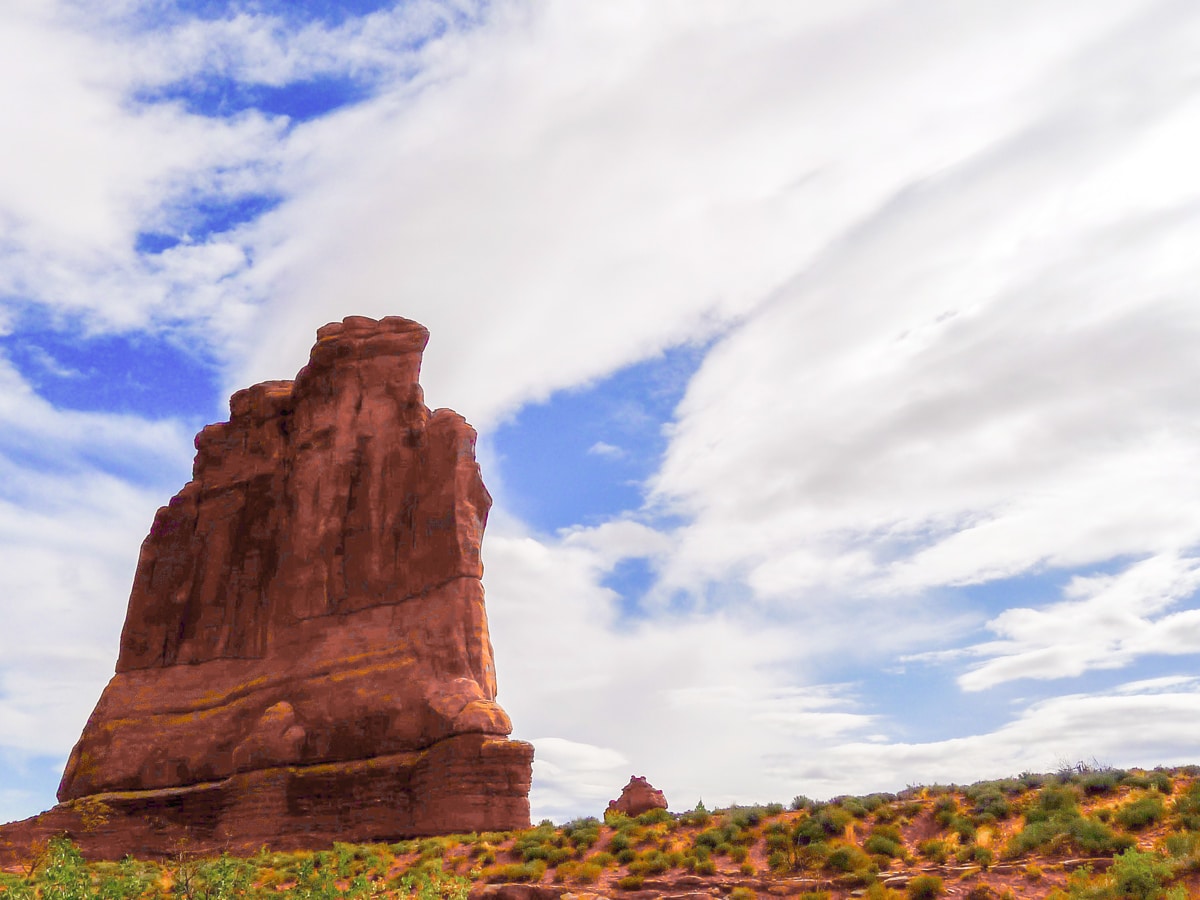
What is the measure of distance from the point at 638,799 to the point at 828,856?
44.5 ft

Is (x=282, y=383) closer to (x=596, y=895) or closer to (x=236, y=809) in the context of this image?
(x=236, y=809)

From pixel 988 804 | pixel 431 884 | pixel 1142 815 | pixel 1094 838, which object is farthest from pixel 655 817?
pixel 1142 815

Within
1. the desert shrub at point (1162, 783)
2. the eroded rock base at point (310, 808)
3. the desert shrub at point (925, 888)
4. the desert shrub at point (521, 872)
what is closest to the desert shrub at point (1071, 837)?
the desert shrub at point (925, 888)

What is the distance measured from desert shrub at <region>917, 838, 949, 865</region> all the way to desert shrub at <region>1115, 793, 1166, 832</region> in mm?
4009

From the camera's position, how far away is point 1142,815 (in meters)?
21.3

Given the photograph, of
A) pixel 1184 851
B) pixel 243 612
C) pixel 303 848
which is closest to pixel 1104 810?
pixel 1184 851

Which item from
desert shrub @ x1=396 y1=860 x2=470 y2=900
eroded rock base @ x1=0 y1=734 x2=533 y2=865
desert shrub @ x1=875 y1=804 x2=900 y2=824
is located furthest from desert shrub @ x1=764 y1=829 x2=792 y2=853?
eroded rock base @ x1=0 y1=734 x2=533 y2=865

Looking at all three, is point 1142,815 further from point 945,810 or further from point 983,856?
point 945,810

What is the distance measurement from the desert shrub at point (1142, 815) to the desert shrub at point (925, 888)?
502cm

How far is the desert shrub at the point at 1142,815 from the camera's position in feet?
69.9

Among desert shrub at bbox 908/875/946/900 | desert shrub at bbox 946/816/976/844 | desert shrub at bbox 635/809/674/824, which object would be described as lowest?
desert shrub at bbox 908/875/946/900

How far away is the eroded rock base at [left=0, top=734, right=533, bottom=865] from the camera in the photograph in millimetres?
33094

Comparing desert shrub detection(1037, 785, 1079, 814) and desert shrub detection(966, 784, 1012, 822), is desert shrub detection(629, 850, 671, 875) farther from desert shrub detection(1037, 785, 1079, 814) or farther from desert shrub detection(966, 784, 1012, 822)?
desert shrub detection(1037, 785, 1079, 814)

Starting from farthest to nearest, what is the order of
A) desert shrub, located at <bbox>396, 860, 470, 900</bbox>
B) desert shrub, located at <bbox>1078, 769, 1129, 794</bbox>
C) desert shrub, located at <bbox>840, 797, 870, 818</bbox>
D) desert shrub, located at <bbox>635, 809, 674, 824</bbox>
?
desert shrub, located at <bbox>635, 809, 674, 824</bbox> → desert shrub, located at <bbox>840, 797, 870, 818</bbox> → desert shrub, located at <bbox>1078, 769, 1129, 794</bbox> → desert shrub, located at <bbox>396, 860, 470, 900</bbox>
